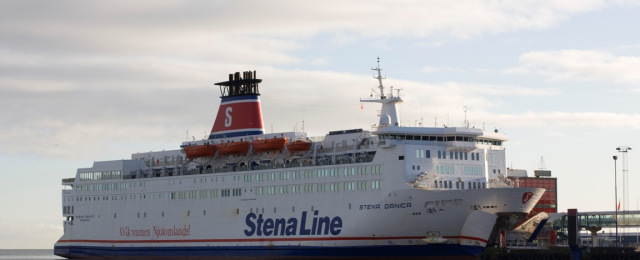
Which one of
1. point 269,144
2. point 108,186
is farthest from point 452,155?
point 108,186

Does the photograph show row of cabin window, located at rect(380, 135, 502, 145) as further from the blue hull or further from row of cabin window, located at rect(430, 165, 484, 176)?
the blue hull

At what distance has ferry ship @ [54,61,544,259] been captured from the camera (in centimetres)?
5978

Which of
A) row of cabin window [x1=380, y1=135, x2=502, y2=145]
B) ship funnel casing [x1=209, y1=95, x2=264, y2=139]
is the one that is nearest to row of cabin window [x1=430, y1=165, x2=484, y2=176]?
row of cabin window [x1=380, y1=135, x2=502, y2=145]

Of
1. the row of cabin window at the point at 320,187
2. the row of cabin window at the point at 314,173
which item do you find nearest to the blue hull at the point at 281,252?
the row of cabin window at the point at 320,187

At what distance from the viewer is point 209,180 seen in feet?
236

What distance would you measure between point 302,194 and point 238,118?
39.2 feet

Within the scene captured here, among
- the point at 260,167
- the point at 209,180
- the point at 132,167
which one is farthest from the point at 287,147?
the point at 132,167

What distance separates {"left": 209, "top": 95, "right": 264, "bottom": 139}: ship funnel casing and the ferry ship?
95mm

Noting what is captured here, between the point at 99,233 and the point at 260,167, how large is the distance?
58.1ft

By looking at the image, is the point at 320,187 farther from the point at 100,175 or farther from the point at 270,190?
the point at 100,175

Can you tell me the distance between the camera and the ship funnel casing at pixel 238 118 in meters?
74.9

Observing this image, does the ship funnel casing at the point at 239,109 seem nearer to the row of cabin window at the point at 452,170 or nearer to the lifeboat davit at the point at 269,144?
the lifeboat davit at the point at 269,144

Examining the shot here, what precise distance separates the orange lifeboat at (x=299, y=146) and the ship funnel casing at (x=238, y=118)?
8.06 m

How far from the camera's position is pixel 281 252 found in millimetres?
65750
